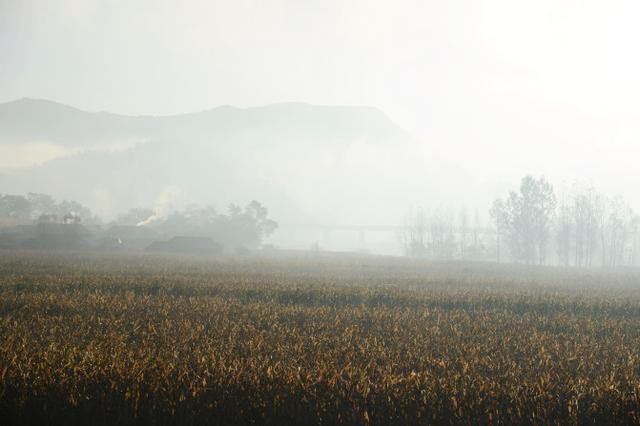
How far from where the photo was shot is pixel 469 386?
7867 mm

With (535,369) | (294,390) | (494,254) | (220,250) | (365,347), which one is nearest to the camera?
(294,390)

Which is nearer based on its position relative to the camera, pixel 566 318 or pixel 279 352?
pixel 279 352

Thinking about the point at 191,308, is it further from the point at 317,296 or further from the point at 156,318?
the point at 317,296

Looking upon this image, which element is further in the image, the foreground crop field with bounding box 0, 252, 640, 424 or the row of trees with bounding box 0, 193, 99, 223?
the row of trees with bounding box 0, 193, 99, 223

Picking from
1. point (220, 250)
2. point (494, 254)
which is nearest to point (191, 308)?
point (220, 250)

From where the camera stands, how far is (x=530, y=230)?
3642 inches

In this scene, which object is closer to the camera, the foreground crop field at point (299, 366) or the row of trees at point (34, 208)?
the foreground crop field at point (299, 366)

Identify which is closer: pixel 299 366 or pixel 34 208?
pixel 299 366

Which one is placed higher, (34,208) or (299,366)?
(34,208)

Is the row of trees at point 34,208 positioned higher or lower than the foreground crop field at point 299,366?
higher

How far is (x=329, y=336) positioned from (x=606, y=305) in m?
16.1

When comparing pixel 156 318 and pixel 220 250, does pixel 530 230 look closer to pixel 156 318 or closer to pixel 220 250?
pixel 220 250

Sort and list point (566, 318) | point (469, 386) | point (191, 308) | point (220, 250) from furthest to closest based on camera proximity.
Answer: point (220, 250)
point (566, 318)
point (191, 308)
point (469, 386)

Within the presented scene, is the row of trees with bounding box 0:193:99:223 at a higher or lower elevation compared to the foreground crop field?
higher
